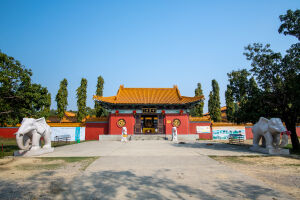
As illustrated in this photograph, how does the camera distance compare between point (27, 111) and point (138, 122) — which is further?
point (138, 122)

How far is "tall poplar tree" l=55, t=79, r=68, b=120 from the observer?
23.9 m

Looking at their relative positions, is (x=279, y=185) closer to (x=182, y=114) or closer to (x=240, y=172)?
(x=240, y=172)

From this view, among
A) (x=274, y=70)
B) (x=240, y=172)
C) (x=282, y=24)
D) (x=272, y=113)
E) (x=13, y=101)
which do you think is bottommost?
(x=240, y=172)

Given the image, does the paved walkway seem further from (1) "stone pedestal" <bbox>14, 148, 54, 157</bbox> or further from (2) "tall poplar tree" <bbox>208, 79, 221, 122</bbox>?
(2) "tall poplar tree" <bbox>208, 79, 221, 122</bbox>

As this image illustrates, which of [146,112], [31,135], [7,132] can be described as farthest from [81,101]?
[31,135]

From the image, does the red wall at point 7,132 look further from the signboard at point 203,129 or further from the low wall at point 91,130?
the signboard at point 203,129

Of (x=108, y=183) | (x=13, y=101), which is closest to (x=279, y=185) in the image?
(x=108, y=183)

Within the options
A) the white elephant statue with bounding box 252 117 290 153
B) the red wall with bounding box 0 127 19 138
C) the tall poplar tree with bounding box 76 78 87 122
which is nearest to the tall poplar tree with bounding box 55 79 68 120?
the tall poplar tree with bounding box 76 78 87 122

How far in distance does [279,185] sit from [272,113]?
23.6 feet

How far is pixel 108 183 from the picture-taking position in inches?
136

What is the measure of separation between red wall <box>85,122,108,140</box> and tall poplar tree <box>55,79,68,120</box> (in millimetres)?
8675

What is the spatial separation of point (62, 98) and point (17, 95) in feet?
56.0

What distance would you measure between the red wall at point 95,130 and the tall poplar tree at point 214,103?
1638 centimetres

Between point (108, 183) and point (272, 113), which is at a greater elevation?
point (272, 113)
